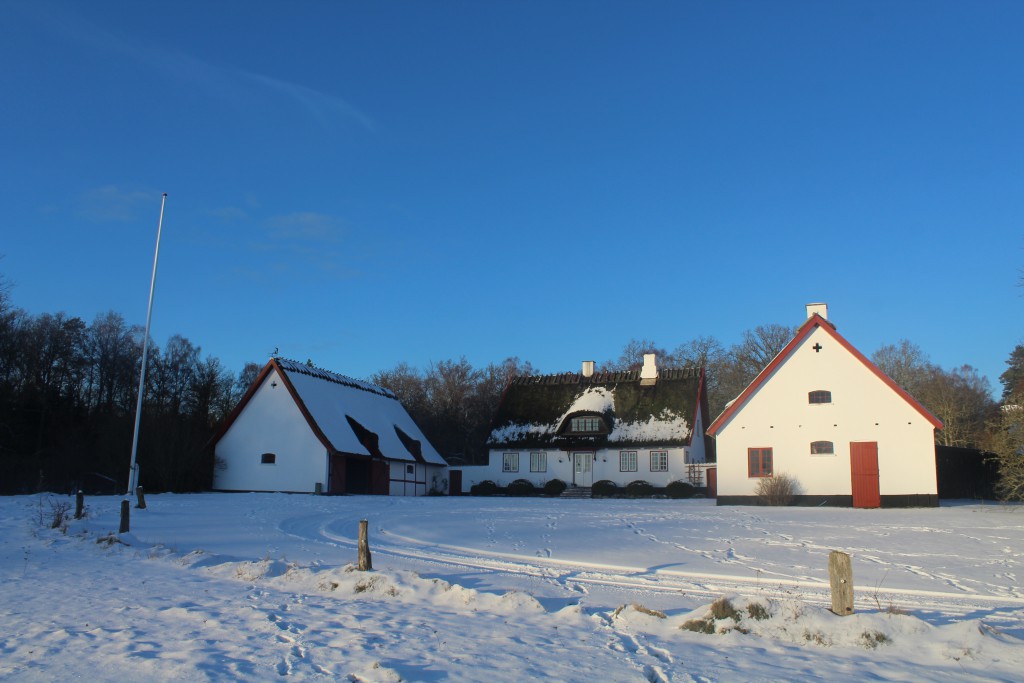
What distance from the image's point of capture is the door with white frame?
136 ft

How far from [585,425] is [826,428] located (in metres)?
15.3

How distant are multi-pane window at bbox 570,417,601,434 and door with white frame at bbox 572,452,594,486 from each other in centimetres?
124

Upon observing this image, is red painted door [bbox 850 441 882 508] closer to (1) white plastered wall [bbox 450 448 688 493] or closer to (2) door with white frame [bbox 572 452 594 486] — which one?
(1) white plastered wall [bbox 450 448 688 493]

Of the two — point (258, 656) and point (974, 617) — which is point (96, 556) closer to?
point (258, 656)

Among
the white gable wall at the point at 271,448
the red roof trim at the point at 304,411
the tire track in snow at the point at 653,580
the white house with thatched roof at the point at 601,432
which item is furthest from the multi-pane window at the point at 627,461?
the tire track in snow at the point at 653,580

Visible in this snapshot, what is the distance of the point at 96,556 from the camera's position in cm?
1450

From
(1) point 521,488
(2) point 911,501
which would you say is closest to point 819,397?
(2) point 911,501

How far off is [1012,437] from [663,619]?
56.3 ft

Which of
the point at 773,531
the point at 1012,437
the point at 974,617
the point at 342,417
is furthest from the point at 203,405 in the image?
the point at 974,617

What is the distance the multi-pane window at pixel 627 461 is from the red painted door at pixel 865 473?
13598mm

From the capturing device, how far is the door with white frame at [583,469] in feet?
136

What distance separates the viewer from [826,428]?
29172 mm

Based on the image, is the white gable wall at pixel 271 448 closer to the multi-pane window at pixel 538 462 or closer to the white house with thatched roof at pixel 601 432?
the white house with thatched roof at pixel 601 432

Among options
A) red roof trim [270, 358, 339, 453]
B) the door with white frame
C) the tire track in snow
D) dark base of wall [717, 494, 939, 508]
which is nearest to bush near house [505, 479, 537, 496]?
the door with white frame
